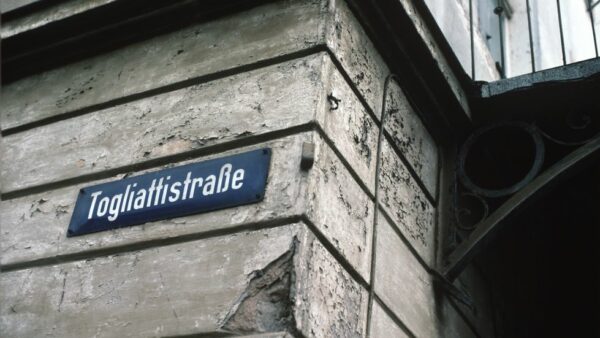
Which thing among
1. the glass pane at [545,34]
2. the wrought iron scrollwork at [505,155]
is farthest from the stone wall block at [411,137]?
the glass pane at [545,34]

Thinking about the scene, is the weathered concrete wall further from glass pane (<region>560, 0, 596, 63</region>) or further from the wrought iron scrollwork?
glass pane (<region>560, 0, 596, 63</region>)

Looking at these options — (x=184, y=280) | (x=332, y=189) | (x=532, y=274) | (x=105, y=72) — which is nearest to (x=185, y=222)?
(x=184, y=280)

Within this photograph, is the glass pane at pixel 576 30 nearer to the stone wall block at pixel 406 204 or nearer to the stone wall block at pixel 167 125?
the stone wall block at pixel 406 204

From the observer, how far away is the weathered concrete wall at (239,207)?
263 cm

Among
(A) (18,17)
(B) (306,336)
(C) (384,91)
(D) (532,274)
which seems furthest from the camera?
(D) (532,274)

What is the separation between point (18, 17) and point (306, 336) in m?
2.55

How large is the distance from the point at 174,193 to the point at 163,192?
6cm

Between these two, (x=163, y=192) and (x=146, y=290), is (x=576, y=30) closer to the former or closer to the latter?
(x=163, y=192)

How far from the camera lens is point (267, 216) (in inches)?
106

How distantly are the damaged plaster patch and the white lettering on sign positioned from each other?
1.26 feet

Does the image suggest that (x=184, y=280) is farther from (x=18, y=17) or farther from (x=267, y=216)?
(x=18, y=17)

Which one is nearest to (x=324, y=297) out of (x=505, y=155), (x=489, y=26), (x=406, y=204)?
(x=406, y=204)

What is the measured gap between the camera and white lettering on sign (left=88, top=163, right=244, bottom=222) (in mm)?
2836

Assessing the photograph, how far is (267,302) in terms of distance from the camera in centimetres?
252
